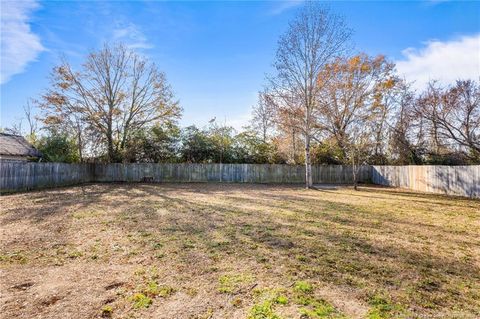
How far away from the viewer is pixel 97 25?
8531mm

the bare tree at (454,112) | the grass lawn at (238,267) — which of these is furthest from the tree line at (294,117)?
the grass lawn at (238,267)

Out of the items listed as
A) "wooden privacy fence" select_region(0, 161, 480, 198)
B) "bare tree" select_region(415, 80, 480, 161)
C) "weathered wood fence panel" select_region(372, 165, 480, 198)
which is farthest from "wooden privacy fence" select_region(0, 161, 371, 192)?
"bare tree" select_region(415, 80, 480, 161)

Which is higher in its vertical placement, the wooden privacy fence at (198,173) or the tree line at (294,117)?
the tree line at (294,117)

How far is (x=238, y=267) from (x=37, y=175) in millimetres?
13882

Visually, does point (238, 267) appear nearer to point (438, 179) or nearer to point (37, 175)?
point (438, 179)

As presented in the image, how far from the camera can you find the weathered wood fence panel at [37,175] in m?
11.6

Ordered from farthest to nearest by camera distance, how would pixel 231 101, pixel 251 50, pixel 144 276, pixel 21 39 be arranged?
pixel 231 101 < pixel 251 50 < pixel 21 39 < pixel 144 276

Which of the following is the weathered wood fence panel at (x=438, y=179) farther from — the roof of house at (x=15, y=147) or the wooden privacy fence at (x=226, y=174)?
the roof of house at (x=15, y=147)

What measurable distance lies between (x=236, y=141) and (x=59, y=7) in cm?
1447

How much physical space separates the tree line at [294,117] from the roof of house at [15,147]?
1.09 metres

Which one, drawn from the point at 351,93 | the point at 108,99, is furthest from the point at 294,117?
the point at 108,99

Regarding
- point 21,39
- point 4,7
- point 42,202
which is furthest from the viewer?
point 42,202

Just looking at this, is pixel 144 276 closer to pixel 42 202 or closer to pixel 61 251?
pixel 61 251

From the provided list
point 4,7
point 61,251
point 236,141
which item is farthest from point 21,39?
point 236,141
